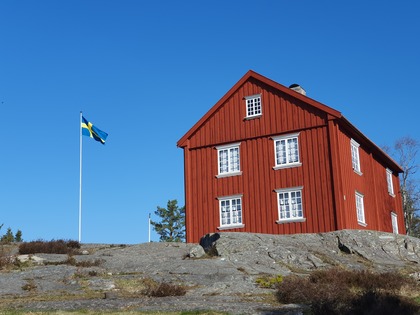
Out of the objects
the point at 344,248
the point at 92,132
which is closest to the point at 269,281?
the point at 344,248

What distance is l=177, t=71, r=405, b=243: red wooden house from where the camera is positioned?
29375mm

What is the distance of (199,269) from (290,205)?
10634 millimetres

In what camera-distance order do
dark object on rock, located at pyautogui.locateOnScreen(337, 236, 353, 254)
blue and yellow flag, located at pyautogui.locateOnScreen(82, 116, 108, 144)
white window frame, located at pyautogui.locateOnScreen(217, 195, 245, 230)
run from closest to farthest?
dark object on rock, located at pyautogui.locateOnScreen(337, 236, 353, 254), white window frame, located at pyautogui.locateOnScreen(217, 195, 245, 230), blue and yellow flag, located at pyautogui.locateOnScreen(82, 116, 108, 144)

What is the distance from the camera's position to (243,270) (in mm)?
20375

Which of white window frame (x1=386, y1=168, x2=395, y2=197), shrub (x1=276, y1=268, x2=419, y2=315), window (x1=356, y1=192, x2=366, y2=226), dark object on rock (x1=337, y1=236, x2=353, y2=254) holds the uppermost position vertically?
white window frame (x1=386, y1=168, x2=395, y2=197)

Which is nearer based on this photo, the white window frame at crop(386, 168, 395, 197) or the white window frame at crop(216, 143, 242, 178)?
the white window frame at crop(216, 143, 242, 178)

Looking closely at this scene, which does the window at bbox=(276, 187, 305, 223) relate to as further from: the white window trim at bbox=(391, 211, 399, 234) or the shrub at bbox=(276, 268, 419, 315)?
the shrub at bbox=(276, 268, 419, 315)

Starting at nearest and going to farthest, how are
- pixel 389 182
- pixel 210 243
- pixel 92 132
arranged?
pixel 210 243 → pixel 92 132 → pixel 389 182

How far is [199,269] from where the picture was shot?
66.9 ft

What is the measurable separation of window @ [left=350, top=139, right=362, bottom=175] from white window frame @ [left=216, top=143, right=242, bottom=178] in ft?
19.8

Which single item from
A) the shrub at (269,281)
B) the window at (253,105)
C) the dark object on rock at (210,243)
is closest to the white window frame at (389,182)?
the window at (253,105)

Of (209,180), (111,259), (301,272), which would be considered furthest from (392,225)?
(111,259)

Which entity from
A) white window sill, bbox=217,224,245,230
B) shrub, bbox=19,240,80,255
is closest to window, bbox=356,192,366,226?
white window sill, bbox=217,224,245,230

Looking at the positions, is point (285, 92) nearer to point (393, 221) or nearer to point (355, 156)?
point (355, 156)
